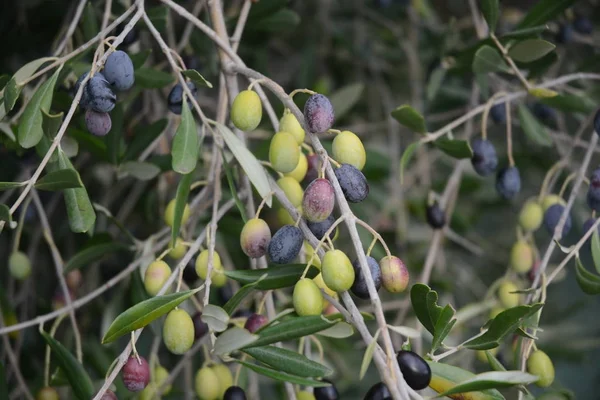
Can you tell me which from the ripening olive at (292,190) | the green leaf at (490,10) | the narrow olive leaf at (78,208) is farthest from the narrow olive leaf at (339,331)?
the green leaf at (490,10)

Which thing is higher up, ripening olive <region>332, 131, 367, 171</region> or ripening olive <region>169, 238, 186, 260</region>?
ripening olive <region>332, 131, 367, 171</region>

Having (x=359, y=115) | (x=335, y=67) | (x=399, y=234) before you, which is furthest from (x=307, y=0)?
(x=399, y=234)

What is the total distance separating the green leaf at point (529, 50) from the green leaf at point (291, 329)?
19.0 inches

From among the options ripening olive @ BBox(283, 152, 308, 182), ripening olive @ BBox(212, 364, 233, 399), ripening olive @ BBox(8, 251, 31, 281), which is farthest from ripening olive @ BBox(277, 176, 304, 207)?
ripening olive @ BBox(8, 251, 31, 281)

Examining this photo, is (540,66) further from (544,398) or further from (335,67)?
(335,67)

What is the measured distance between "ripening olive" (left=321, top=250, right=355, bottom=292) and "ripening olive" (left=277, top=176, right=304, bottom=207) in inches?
6.1

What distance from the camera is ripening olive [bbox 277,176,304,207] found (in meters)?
0.76

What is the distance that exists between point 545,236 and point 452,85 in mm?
494

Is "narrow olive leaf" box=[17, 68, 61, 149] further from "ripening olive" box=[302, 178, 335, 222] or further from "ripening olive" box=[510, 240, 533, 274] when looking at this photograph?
"ripening olive" box=[510, 240, 533, 274]

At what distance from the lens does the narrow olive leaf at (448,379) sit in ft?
2.22

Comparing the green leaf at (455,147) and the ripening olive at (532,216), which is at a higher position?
the green leaf at (455,147)

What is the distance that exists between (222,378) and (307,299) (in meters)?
0.25

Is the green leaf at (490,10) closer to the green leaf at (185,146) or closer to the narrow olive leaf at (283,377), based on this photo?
the green leaf at (185,146)

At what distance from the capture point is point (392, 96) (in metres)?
1.72
